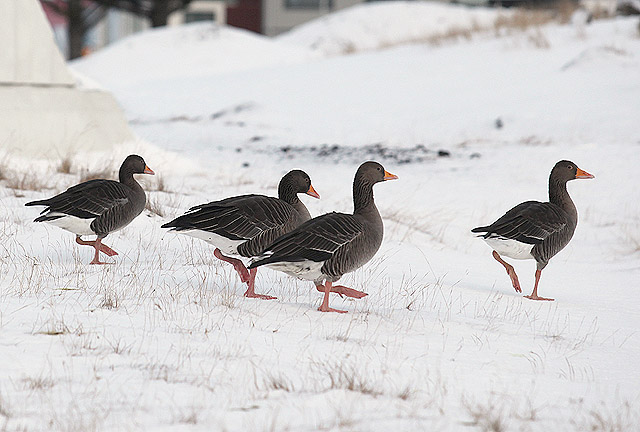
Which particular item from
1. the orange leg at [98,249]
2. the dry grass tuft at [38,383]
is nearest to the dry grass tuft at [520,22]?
the orange leg at [98,249]

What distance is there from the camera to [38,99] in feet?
44.2

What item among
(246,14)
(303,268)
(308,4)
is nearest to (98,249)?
(303,268)

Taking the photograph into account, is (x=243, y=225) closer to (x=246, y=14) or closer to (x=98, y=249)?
(x=98, y=249)

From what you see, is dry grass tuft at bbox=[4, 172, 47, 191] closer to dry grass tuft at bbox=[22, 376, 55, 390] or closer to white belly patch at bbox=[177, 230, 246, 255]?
white belly patch at bbox=[177, 230, 246, 255]

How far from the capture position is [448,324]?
20.8ft

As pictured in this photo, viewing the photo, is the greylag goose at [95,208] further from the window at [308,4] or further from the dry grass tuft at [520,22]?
the window at [308,4]

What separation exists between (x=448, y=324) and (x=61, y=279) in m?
3.28

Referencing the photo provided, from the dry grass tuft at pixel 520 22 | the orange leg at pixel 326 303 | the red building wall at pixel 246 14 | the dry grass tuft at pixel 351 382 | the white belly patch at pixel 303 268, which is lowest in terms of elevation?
the dry grass tuft at pixel 351 382

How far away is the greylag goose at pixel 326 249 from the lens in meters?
6.08

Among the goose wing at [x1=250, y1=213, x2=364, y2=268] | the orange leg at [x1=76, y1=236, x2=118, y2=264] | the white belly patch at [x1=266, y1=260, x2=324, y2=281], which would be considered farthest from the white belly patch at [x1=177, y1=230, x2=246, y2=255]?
the orange leg at [x1=76, y1=236, x2=118, y2=264]

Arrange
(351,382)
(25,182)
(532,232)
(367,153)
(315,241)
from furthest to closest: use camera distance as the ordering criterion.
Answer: (367,153) < (25,182) < (532,232) < (315,241) < (351,382)

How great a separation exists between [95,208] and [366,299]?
267 cm

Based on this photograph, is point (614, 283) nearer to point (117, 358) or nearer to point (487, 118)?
point (117, 358)

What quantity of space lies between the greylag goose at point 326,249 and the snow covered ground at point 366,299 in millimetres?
349
